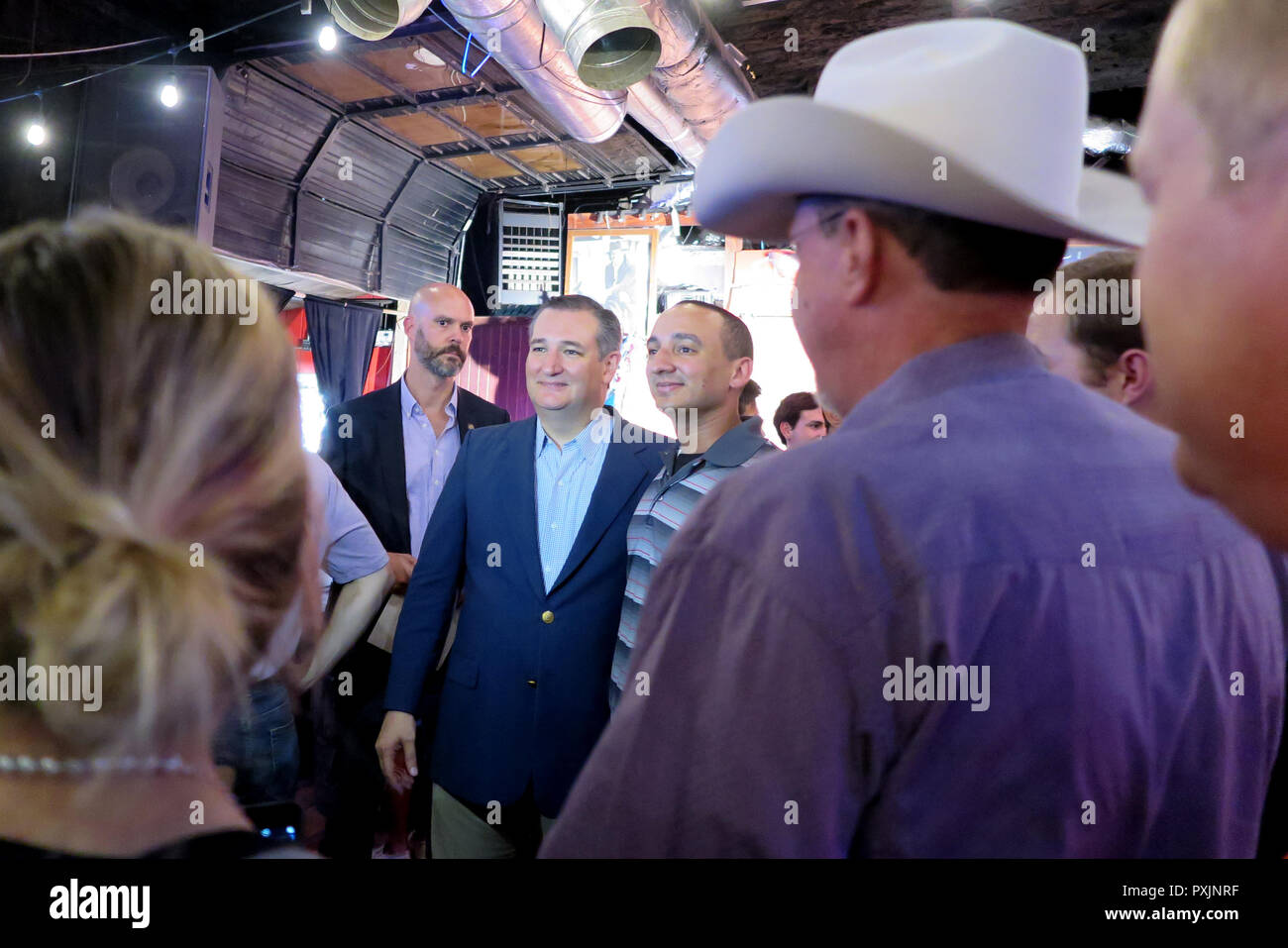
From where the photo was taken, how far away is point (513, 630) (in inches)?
72.9

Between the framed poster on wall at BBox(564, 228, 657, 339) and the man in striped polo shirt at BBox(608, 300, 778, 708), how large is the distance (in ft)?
11.2

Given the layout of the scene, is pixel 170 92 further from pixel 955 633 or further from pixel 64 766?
pixel 955 633

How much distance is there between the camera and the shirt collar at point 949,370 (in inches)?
29.0

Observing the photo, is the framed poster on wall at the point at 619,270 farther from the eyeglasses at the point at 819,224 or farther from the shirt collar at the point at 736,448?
the eyeglasses at the point at 819,224

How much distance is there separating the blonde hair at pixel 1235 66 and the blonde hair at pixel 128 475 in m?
0.74

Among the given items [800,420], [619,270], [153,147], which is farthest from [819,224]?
[619,270]

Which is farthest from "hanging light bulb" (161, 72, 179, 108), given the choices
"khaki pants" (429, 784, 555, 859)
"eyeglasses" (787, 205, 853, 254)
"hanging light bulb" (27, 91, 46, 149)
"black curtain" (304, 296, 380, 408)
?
"eyeglasses" (787, 205, 853, 254)

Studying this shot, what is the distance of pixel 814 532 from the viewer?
66cm

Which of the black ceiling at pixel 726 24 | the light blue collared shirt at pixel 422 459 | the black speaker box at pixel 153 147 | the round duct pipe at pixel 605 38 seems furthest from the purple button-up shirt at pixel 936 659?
the black ceiling at pixel 726 24

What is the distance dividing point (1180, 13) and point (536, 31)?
3087 mm

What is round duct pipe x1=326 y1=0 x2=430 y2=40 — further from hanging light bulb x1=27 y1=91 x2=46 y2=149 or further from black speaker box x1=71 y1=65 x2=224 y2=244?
hanging light bulb x1=27 y1=91 x2=46 y2=149
